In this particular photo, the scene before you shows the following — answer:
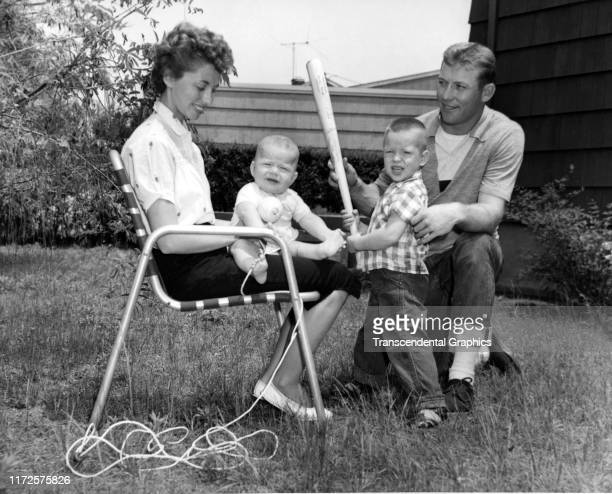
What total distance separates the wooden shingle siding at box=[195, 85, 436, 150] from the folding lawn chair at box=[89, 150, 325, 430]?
17.9 ft

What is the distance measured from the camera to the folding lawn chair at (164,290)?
2.16 meters

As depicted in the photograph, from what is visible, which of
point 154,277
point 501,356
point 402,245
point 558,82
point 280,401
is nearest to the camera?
point 154,277

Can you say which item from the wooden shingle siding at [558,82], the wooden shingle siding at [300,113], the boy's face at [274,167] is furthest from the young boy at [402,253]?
the wooden shingle siding at [300,113]

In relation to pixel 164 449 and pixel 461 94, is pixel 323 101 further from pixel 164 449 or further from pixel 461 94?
pixel 164 449

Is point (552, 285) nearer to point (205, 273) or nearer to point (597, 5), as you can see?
point (597, 5)

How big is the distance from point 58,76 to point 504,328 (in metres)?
2.55

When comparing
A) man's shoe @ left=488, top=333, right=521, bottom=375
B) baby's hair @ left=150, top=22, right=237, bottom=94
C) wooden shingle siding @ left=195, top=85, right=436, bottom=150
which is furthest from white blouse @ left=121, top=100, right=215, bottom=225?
wooden shingle siding @ left=195, top=85, right=436, bottom=150

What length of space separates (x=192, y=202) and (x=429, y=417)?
93 centimetres

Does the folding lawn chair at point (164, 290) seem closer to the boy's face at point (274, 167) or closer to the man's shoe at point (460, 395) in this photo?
the boy's face at point (274, 167)

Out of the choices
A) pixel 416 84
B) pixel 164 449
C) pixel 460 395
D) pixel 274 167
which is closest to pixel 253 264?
pixel 274 167

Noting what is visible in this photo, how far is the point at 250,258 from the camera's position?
92.6 inches

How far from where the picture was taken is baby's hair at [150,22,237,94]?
2400mm

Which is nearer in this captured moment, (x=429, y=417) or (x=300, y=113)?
(x=429, y=417)

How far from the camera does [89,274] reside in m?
5.76
